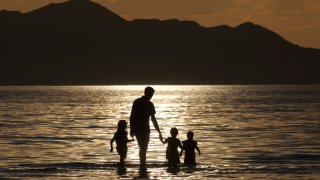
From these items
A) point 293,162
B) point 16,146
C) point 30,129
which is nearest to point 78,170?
point 293,162

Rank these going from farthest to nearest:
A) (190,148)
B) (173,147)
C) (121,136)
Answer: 1. (190,148)
2. (173,147)
3. (121,136)

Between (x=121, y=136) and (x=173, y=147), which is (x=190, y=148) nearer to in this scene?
(x=173, y=147)

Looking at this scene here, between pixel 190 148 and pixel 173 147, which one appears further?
pixel 190 148

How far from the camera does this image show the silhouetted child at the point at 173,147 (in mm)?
24609

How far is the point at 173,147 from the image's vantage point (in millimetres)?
24812

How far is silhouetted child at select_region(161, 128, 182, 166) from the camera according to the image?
80.7ft

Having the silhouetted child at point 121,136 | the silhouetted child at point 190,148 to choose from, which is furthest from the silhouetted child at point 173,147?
the silhouetted child at point 121,136

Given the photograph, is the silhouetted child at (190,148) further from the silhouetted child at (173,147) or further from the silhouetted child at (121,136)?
the silhouetted child at (121,136)

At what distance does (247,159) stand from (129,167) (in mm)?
5842

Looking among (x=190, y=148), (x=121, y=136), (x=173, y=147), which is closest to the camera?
(x=121, y=136)

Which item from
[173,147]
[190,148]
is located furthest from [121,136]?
[190,148]

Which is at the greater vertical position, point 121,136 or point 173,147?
point 121,136

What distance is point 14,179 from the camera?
22312mm

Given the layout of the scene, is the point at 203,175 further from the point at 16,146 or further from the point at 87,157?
the point at 16,146
